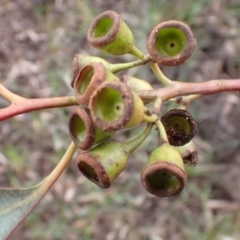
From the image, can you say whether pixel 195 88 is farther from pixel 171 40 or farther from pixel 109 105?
pixel 109 105

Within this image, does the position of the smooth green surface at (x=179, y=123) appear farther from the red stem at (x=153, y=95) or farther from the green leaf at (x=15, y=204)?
the green leaf at (x=15, y=204)

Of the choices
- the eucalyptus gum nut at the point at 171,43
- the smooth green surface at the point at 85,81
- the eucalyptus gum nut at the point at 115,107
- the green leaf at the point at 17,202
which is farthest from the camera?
the green leaf at the point at 17,202

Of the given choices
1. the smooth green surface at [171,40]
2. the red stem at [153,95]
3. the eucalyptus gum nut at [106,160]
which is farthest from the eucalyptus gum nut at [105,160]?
the smooth green surface at [171,40]

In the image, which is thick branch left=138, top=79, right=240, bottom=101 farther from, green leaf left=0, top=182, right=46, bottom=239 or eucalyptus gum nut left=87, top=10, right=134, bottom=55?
green leaf left=0, top=182, right=46, bottom=239

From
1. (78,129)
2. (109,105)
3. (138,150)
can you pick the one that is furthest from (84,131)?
(138,150)

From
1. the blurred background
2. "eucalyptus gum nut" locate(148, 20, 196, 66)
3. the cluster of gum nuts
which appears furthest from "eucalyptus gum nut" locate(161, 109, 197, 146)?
the blurred background

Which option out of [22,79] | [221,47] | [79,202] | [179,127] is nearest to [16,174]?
[79,202]
